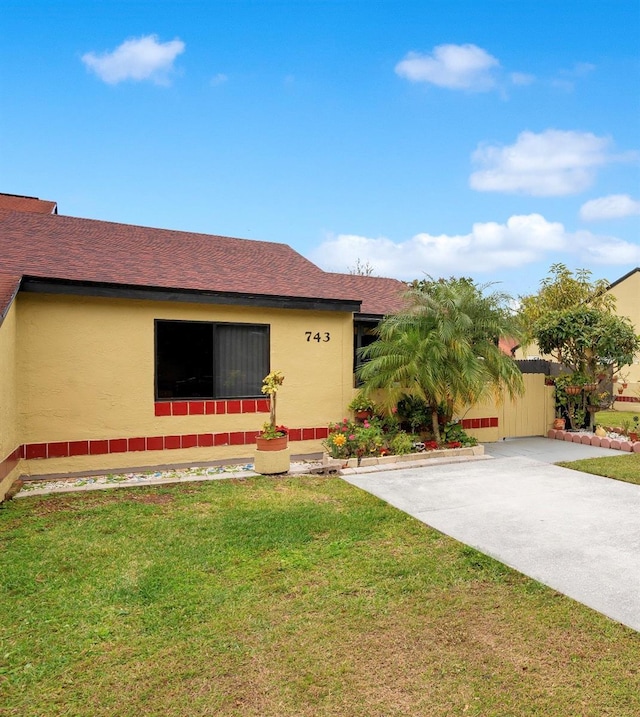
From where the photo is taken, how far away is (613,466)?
769cm

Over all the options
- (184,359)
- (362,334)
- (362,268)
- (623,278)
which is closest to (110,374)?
(184,359)

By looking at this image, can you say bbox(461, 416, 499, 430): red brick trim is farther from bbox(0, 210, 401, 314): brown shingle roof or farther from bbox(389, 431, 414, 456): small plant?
bbox(0, 210, 401, 314): brown shingle roof

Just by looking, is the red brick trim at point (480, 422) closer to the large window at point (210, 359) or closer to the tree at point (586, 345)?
the tree at point (586, 345)

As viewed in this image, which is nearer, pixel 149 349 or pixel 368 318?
pixel 149 349

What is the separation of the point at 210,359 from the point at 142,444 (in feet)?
5.63

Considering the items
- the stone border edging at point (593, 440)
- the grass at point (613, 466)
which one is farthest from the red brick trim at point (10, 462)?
the stone border edging at point (593, 440)

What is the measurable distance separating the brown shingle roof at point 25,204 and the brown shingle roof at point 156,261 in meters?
2.94

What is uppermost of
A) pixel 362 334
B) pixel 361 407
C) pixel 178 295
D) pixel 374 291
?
pixel 374 291

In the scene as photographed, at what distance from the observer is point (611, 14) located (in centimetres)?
1116

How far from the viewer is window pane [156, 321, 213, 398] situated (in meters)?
7.41

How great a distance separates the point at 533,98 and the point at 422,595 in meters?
15.3

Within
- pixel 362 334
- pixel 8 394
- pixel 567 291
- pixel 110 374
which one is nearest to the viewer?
pixel 8 394

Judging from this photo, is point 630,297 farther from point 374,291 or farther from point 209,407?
point 209,407

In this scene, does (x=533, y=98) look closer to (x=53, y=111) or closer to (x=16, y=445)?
(x=53, y=111)
